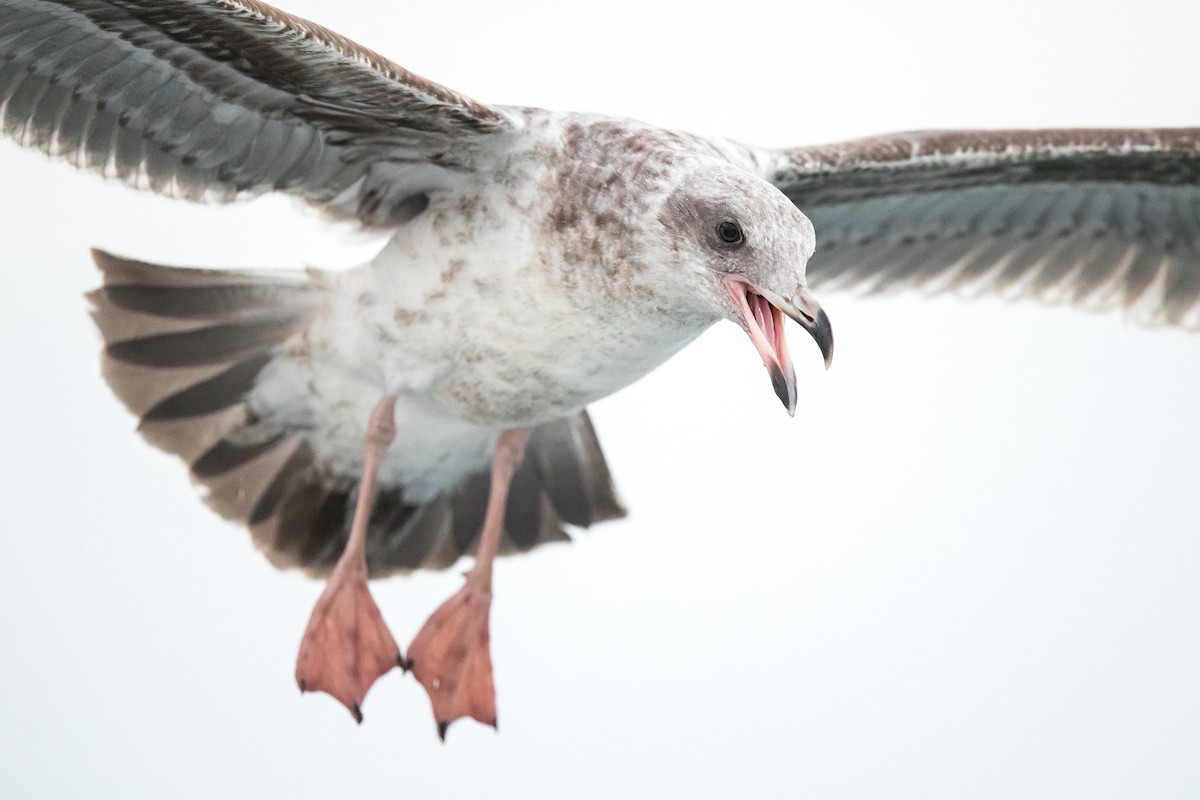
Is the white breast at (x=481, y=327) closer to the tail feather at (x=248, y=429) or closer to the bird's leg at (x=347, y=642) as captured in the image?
the tail feather at (x=248, y=429)

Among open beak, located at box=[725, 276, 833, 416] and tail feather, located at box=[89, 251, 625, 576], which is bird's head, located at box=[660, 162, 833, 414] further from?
tail feather, located at box=[89, 251, 625, 576]

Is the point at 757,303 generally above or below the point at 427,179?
below

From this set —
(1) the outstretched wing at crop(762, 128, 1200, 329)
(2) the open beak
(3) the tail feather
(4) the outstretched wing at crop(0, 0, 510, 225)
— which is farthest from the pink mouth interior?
(3) the tail feather

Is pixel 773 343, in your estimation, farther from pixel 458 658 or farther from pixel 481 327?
pixel 458 658

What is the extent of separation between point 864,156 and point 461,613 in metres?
1.62

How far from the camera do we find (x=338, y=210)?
4242 mm

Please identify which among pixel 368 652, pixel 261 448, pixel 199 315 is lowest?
pixel 368 652

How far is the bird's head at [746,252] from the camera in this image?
346cm

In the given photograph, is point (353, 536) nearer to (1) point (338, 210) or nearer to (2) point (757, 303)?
(1) point (338, 210)

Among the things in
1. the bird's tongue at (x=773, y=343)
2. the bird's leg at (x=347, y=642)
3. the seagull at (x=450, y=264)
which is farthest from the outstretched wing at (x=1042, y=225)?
the bird's leg at (x=347, y=642)

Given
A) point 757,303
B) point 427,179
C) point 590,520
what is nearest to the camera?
point 757,303

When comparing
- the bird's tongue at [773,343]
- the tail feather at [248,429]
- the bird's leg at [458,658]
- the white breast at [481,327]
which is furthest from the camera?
the tail feather at [248,429]

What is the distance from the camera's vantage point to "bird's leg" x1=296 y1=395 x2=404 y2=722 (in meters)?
4.14

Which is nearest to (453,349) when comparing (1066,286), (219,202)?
(219,202)
